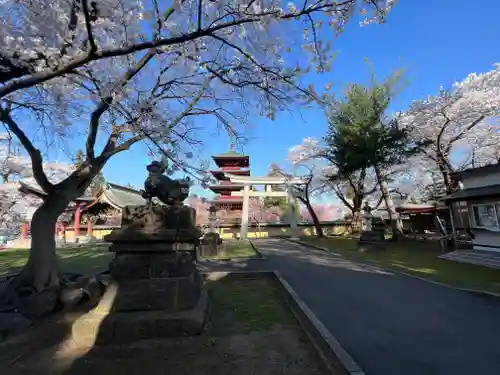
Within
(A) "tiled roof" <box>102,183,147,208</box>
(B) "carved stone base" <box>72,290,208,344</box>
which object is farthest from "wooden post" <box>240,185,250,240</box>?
(B) "carved stone base" <box>72,290,208,344</box>

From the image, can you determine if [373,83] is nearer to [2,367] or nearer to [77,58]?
[77,58]

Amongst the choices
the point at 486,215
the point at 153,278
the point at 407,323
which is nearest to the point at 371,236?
the point at 486,215

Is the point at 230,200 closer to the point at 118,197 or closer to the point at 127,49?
the point at 118,197

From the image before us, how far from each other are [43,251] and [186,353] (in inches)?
186

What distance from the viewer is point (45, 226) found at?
6684 millimetres

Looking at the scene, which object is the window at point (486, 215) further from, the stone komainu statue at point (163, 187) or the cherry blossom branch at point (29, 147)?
the cherry blossom branch at point (29, 147)

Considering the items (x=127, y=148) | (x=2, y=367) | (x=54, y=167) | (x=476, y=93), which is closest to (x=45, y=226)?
(x=127, y=148)

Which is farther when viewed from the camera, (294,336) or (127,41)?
(294,336)

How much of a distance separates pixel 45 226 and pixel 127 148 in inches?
102

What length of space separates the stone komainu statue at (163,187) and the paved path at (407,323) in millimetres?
3266

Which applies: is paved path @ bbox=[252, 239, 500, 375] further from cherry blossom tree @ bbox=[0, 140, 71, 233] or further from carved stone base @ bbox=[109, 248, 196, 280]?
cherry blossom tree @ bbox=[0, 140, 71, 233]

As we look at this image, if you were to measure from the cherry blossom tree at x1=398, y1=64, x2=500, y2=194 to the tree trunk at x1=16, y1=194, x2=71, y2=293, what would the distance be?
1941 cm

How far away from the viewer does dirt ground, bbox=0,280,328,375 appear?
3.42 meters

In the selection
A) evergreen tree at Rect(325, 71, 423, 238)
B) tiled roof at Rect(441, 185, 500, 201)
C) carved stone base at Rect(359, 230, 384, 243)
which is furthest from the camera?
evergreen tree at Rect(325, 71, 423, 238)
